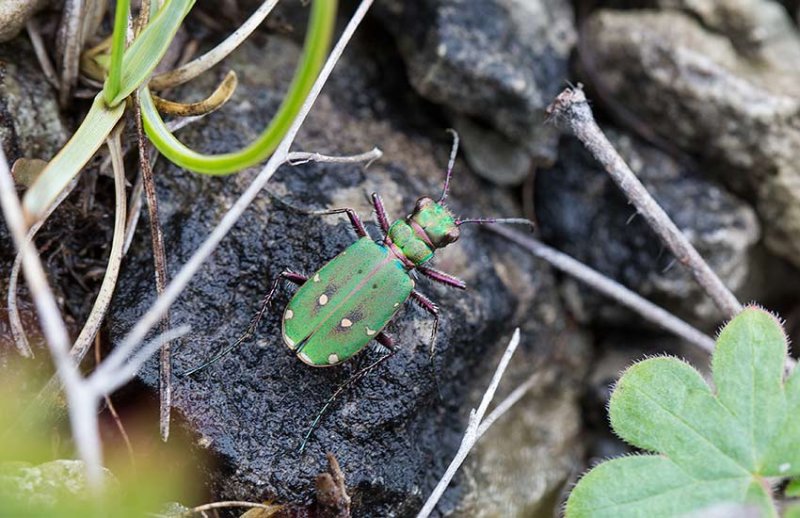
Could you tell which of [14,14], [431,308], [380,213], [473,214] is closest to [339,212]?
[380,213]

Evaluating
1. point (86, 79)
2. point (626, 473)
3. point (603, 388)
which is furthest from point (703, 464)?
point (86, 79)

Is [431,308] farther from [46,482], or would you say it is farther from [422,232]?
[46,482]

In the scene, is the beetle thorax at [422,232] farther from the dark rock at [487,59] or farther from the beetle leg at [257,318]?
the dark rock at [487,59]

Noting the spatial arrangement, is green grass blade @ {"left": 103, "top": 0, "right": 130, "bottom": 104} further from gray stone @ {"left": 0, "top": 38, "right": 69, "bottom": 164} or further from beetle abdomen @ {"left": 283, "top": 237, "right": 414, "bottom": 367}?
beetle abdomen @ {"left": 283, "top": 237, "right": 414, "bottom": 367}

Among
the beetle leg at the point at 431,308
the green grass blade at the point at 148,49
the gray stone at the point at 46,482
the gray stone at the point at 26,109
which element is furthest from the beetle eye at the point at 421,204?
the gray stone at the point at 46,482

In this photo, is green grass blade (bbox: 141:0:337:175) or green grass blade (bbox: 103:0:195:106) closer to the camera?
green grass blade (bbox: 141:0:337:175)

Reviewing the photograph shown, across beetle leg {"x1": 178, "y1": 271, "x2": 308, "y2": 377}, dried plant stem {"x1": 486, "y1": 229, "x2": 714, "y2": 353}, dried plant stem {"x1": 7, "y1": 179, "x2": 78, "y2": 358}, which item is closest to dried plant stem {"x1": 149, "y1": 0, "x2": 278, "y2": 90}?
dried plant stem {"x1": 7, "y1": 179, "x2": 78, "y2": 358}

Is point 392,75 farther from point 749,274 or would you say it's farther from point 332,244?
point 749,274
